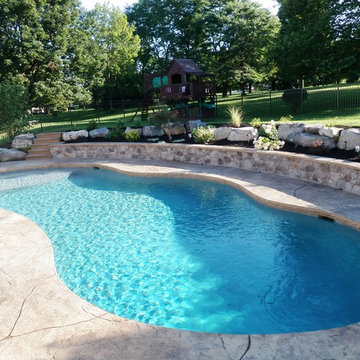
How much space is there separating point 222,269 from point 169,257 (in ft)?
3.54

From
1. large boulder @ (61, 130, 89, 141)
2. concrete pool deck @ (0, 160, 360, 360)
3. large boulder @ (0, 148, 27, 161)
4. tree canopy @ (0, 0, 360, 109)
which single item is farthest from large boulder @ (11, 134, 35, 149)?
concrete pool deck @ (0, 160, 360, 360)

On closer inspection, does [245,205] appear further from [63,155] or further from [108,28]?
[108,28]

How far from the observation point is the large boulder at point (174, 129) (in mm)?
15430

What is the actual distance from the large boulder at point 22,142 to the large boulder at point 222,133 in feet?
32.4

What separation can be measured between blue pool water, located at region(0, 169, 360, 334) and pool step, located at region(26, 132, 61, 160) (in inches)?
269

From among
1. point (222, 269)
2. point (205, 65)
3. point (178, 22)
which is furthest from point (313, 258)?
point (178, 22)

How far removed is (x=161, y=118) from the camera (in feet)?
49.5

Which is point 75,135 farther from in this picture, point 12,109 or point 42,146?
point 12,109

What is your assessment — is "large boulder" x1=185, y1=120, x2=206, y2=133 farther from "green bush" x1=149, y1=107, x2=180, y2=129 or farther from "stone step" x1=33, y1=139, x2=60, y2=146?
"stone step" x1=33, y1=139, x2=60, y2=146

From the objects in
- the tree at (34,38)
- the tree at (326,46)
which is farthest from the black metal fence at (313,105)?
the tree at (34,38)

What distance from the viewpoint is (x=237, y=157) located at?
11992 mm

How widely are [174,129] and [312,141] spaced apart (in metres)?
6.78

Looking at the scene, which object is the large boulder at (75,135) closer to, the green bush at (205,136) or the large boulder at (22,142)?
the large boulder at (22,142)

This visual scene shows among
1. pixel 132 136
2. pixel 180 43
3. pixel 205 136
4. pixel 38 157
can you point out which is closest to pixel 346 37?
pixel 205 136
